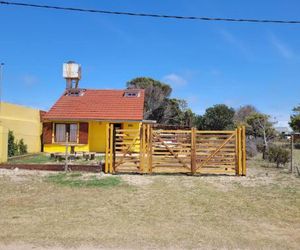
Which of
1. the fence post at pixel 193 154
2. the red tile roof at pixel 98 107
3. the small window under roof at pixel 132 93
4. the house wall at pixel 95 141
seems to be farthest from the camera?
the small window under roof at pixel 132 93

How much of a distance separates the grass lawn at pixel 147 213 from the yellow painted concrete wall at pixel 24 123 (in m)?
10.8

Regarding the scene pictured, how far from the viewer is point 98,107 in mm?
31312

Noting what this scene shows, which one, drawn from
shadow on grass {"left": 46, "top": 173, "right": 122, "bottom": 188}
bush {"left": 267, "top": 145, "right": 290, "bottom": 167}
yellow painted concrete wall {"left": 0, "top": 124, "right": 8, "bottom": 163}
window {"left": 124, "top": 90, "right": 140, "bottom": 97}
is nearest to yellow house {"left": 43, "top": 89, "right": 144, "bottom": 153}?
window {"left": 124, "top": 90, "right": 140, "bottom": 97}

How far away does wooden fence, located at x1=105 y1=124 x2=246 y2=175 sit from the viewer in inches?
664

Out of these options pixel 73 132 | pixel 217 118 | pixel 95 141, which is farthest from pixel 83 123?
pixel 217 118

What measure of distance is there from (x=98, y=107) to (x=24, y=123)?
5973mm

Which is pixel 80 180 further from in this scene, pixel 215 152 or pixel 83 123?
pixel 83 123

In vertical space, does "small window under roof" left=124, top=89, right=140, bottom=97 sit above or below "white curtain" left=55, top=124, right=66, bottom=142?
above

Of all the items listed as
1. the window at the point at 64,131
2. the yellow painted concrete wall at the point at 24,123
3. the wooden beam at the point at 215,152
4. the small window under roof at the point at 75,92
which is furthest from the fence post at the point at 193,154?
the small window under roof at the point at 75,92

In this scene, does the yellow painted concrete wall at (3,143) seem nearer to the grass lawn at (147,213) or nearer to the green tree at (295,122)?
the grass lawn at (147,213)

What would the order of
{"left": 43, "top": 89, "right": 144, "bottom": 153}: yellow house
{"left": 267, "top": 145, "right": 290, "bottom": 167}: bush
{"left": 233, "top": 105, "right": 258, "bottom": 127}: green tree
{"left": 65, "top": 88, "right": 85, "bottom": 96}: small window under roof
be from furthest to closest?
1. {"left": 233, "top": 105, "right": 258, "bottom": 127}: green tree
2. {"left": 65, "top": 88, "right": 85, "bottom": 96}: small window under roof
3. {"left": 43, "top": 89, "right": 144, "bottom": 153}: yellow house
4. {"left": 267, "top": 145, "right": 290, "bottom": 167}: bush

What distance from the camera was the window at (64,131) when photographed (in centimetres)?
3011

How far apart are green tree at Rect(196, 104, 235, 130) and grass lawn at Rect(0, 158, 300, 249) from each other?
152 feet

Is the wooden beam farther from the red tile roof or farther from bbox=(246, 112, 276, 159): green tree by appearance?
bbox=(246, 112, 276, 159): green tree
